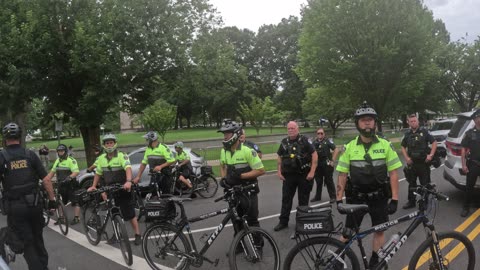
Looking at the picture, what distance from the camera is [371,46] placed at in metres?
22.1

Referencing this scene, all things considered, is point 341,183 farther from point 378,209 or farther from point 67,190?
point 67,190

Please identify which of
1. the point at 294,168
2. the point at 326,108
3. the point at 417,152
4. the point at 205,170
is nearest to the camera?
the point at 294,168

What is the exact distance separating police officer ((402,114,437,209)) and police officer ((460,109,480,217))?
568 mm

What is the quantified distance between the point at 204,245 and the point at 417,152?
4.96 meters

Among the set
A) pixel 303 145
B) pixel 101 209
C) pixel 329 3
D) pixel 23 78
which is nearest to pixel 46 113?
pixel 23 78

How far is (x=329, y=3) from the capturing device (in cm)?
2264

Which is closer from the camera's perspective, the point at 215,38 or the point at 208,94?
the point at 215,38

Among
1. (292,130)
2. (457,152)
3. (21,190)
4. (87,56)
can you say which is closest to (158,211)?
(21,190)

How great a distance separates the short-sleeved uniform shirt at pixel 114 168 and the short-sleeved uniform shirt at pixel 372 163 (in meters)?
3.88

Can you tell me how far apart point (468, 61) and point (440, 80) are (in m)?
2.90

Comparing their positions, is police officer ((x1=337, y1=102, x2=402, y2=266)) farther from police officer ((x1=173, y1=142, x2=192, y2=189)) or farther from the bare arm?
police officer ((x1=173, y1=142, x2=192, y2=189))

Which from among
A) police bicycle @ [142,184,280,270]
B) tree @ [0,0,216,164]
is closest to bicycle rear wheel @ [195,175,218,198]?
tree @ [0,0,216,164]

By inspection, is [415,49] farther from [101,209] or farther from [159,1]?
[101,209]

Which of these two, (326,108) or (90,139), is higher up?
(326,108)
